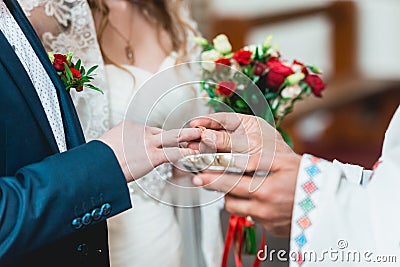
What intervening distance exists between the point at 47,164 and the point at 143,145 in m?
0.15

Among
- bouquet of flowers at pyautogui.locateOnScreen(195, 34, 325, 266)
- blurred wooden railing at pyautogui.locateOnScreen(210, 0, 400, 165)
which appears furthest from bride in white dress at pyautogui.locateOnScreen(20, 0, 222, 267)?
blurred wooden railing at pyautogui.locateOnScreen(210, 0, 400, 165)

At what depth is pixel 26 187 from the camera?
110cm

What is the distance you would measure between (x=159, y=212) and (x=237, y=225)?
0.21 metres

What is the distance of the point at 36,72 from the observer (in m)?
1.26

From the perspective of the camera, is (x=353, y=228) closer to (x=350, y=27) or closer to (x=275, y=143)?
(x=275, y=143)

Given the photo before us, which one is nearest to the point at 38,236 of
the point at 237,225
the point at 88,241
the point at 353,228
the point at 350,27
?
the point at 88,241

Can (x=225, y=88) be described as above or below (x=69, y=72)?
below

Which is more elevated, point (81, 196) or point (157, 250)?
point (81, 196)

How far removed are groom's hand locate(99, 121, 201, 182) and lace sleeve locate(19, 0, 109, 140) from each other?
0.51 meters

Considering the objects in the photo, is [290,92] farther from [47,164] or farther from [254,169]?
[47,164]

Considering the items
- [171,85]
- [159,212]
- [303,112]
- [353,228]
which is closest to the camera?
[353,228]

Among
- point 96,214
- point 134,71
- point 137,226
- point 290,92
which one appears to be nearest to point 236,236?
point 137,226

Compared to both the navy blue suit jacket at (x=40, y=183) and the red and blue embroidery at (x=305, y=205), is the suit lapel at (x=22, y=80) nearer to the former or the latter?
the navy blue suit jacket at (x=40, y=183)

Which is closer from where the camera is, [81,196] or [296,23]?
[81,196]
